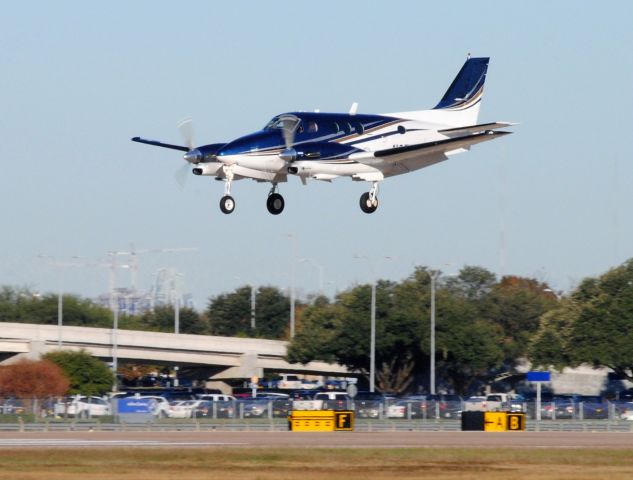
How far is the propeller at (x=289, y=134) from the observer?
A: 156 ft

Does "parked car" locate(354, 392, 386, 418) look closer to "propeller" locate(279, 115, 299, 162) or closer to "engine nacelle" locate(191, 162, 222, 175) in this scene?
"propeller" locate(279, 115, 299, 162)


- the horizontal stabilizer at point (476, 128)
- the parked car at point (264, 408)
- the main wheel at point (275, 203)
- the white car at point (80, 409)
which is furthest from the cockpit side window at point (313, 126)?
the white car at point (80, 409)

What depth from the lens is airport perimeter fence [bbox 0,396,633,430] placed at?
214 ft

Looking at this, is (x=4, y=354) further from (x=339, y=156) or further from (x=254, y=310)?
(x=339, y=156)

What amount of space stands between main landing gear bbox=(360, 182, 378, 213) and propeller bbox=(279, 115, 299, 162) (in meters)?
4.26

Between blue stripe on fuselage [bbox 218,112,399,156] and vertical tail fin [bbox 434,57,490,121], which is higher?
vertical tail fin [bbox 434,57,490,121]

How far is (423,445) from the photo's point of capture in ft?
171

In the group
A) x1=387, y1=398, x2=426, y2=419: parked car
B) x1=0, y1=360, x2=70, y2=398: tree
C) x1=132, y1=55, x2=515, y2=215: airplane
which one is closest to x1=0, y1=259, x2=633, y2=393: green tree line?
x1=0, y1=360, x2=70, y2=398: tree

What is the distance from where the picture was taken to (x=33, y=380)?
97.8 meters

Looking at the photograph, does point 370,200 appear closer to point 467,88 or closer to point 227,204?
point 227,204

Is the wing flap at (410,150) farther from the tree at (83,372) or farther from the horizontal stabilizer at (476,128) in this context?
the tree at (83,372)

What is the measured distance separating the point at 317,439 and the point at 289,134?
1443 cm

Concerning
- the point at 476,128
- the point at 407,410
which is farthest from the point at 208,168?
the point at 407,410

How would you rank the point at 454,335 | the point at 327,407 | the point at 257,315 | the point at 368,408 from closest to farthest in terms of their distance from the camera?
the point at 327,407, the point at 368,408, the point at 454,335, the point at 257,315
